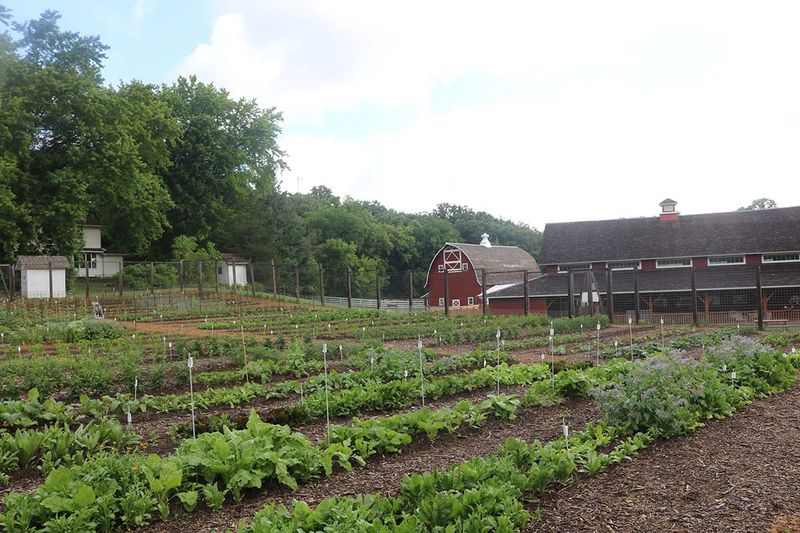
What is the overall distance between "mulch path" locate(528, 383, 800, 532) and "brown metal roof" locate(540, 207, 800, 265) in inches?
1364

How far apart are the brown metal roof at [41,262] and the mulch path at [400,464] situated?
95.5 feet

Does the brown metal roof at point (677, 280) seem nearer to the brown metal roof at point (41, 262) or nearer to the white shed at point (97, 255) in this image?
the brown metal roof at point (41, 262)

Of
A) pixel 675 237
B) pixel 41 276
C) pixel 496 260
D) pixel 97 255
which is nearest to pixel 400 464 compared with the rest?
pixel 41 276

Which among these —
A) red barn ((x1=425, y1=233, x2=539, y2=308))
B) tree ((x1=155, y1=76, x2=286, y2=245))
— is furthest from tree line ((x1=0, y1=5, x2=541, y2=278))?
red barn ((x1=425, y1=233, x2=539, y2=308))

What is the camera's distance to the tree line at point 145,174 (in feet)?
113

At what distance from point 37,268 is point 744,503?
33313 millimetres

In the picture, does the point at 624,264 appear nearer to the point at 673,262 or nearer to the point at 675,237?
the point at 673,262

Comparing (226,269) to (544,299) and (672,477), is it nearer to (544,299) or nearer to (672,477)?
(544,299)

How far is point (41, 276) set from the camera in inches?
1259

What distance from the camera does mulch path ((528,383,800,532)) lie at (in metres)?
4.83

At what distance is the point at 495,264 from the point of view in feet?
174

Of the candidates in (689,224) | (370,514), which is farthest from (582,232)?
(370,514)

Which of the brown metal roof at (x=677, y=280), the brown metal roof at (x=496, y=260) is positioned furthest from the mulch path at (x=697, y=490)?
the brown metal roof at (x=496, y=260)

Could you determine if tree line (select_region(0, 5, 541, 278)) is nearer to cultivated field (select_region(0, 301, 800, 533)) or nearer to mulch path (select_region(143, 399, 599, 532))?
cultivated field (select_region(0, 301, 800, 533))
